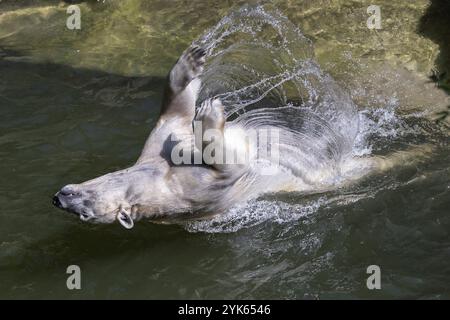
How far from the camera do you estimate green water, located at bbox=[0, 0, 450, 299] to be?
555 centimetres

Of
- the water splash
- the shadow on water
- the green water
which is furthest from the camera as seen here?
the shadow on water

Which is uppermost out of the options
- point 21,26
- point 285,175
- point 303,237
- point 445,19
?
point 21,26

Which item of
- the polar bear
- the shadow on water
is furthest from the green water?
the polar bear

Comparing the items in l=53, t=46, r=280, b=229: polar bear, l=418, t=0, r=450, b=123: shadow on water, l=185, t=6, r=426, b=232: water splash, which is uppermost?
l=418, t=0, r=450, b=123: shadow on water

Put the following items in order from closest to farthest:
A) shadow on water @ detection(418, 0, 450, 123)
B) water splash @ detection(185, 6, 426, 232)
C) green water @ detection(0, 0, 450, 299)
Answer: green water @ detection(0, 0, 450, 299) < water splash @ detection(185, 6, 426, 232) < shadow on water @ detection(418, 0, 450, 123)

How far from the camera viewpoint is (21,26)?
10.1 metres

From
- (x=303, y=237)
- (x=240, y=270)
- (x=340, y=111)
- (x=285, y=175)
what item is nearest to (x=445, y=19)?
(x=340, y=111)

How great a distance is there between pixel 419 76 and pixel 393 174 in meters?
1.93

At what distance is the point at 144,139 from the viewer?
24.7ft

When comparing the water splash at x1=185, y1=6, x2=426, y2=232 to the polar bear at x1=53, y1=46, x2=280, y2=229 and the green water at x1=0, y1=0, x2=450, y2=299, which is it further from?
the polar bear at x1=53, y1=46, x2=280, y2=229

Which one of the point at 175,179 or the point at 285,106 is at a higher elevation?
the point at 285,106

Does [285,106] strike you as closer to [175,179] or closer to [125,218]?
[175,179]

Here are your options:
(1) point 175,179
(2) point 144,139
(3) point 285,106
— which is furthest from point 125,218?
(3) point 285,106

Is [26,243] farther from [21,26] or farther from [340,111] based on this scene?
[21,26]
